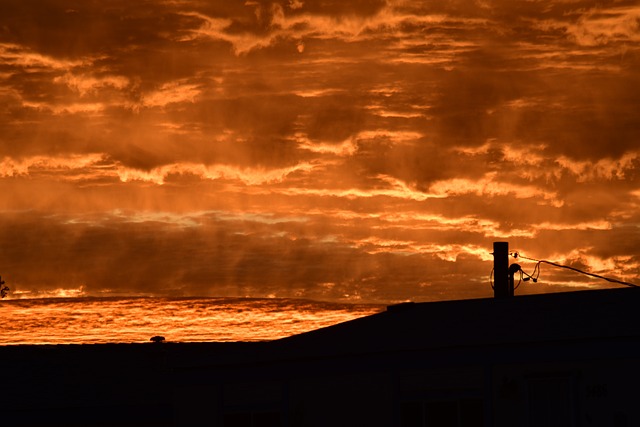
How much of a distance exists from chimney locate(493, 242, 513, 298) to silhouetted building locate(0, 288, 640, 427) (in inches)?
290

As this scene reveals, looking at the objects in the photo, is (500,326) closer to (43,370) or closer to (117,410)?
(117,410)

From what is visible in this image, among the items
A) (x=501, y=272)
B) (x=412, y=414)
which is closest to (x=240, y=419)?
(x=412, y=414)

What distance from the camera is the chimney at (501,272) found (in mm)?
41656

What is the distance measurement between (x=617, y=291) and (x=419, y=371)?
6.55 meters

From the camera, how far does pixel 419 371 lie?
92.4ft

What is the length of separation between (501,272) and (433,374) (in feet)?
46.2

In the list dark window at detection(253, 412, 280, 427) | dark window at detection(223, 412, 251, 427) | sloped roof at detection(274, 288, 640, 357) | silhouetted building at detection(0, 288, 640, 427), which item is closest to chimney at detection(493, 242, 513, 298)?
sloped roof at detection(274, 288, 640, 357)

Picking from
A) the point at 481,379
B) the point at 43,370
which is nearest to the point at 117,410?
the point at 43,370

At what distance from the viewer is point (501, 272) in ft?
137

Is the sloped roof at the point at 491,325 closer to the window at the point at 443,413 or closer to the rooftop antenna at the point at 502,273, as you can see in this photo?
the window at the point at 443,413

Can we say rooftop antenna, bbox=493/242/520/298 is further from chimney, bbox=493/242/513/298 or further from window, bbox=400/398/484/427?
window, bbox=400/398/484/427

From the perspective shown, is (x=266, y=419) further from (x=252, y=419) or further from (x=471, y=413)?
(x=471, y=413)

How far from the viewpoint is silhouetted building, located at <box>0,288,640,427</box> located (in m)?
26.7

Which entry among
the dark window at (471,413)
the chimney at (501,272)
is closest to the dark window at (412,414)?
the dark window at (471,413)
